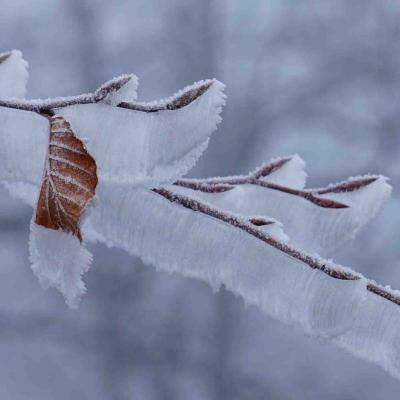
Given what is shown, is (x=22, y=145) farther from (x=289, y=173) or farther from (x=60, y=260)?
(x=289, y=173)

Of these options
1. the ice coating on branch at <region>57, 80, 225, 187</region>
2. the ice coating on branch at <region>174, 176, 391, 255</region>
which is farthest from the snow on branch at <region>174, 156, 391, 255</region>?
the ice coating on branch at <region>57, 80, 225, 187</region>

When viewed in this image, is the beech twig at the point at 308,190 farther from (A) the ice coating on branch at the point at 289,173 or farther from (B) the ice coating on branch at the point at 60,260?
(B) the ice coating on branch at the point at 60,260

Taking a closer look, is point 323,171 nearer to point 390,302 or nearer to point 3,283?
point 3,283

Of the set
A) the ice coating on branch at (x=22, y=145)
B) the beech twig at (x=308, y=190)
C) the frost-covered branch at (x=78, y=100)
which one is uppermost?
the frost-covered branch at (x=78, y=100)

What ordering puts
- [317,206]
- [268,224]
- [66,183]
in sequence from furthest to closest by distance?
[317,206], [268,224], [66,183]

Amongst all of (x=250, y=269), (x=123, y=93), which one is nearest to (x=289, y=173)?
(x=250, y=269)

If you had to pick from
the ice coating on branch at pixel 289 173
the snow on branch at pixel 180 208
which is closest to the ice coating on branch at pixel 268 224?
the snow on branch at pixel 180 208

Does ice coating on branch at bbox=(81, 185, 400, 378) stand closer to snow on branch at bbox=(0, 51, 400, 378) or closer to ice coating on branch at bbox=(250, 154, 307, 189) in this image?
snow on branch at bbox=(0, 51, 400, 378)
